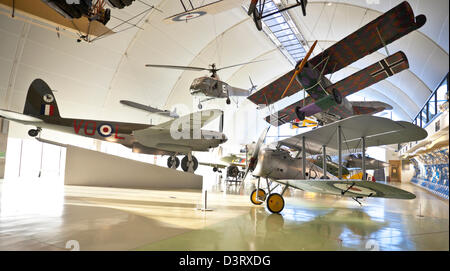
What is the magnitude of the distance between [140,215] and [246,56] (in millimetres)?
16239

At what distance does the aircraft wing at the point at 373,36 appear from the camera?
234 inches

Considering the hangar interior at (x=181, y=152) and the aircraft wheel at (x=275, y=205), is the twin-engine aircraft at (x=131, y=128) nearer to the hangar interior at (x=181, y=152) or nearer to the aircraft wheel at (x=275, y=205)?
the hangar interior at (x=181, y=152)

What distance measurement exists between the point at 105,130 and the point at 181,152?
3330 mm

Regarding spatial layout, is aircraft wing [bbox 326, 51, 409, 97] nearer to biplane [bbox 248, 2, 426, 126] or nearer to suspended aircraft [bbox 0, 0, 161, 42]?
biplane [bbox 248, 2, 426, 126]

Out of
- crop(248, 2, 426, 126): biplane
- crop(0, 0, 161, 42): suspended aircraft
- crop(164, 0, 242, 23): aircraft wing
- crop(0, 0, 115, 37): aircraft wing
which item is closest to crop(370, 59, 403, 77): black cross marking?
crop(248, 2, 426, 126): biplane

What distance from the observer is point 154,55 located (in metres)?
14.9

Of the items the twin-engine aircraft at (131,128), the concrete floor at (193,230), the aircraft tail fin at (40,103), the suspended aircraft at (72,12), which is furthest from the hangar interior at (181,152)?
the aircraft tail fin at (40,103)

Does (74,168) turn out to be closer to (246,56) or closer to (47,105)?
(47,105)

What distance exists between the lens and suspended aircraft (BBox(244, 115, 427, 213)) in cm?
404

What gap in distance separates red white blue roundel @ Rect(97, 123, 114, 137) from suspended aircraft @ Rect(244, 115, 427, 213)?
7.06 meters

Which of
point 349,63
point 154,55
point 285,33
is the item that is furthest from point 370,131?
point 285,33

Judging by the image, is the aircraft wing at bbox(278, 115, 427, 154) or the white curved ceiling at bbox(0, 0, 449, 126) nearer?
the aircraft wing at bbox(278, 115, 427, 154)

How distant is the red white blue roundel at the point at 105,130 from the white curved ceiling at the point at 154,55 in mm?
3676

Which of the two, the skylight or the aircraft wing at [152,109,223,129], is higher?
the skylight
